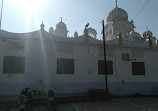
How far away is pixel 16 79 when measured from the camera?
10.8 metres

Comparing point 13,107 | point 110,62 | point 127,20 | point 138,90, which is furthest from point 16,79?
point 127,20

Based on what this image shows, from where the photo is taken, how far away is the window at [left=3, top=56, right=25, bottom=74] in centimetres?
1070

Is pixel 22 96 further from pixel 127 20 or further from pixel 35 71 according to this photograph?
pixel 127 20

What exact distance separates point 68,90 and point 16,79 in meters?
4.03

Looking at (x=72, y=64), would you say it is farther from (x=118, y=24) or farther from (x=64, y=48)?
(x=118, y=24)

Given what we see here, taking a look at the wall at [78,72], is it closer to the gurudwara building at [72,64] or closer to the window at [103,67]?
the gurudwara building at [72,64]

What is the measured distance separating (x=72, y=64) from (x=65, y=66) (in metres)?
0.62

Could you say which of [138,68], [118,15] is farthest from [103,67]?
[118,15]

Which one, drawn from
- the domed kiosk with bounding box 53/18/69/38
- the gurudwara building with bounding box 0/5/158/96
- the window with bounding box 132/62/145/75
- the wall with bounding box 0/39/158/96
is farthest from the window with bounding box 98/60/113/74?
the domed kiosk with bounding box 53/18/69/38

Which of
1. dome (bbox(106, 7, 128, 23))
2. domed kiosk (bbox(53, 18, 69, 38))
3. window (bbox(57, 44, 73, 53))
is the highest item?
dome (bbox(106, 7, 128, 23))

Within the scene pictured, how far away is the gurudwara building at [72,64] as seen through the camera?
1088 cm

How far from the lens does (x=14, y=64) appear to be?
10.9 m

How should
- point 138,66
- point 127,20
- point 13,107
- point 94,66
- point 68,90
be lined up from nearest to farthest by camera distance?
point 13,107
point 68,90
point 94,66
point 138,66
point 127,20

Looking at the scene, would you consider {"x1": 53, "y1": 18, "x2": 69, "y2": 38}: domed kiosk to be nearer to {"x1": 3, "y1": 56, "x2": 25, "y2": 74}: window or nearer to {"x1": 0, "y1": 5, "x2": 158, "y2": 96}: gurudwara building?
{"x1": 0, "y1": 5, "x2": 158, "y2": 96}: gurudwara building
